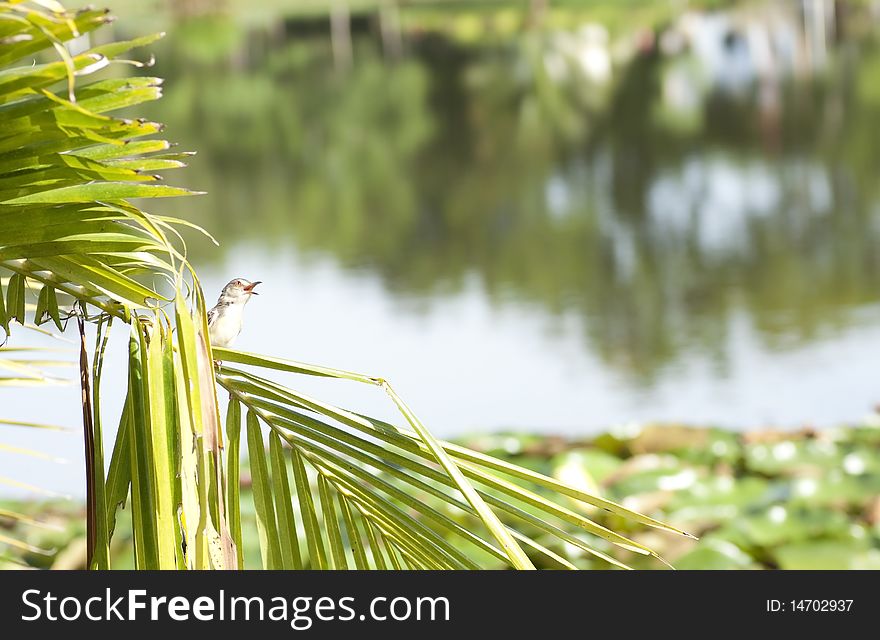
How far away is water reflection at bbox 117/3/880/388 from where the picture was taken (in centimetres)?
478

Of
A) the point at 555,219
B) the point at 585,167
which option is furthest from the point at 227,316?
the point at 585,167

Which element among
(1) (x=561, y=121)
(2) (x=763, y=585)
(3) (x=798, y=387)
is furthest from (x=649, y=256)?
(2) (x=763, y=585)

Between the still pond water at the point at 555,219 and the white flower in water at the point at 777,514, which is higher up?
the still pond water at the point at 555,219

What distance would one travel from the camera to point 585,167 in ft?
23.0

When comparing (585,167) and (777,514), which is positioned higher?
(585,167)

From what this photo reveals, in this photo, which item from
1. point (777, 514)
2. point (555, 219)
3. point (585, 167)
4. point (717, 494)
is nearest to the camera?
point (777, 514)

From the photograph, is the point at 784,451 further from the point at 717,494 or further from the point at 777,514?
the point at 777,514

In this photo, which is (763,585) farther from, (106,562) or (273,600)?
(106,562)

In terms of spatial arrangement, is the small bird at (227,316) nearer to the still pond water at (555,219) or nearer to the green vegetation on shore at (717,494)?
the green vegetation on shore at (717,494)

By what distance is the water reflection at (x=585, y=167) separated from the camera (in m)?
4.78

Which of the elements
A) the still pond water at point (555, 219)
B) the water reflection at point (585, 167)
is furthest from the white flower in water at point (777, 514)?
the water reflection at point (585, 167)

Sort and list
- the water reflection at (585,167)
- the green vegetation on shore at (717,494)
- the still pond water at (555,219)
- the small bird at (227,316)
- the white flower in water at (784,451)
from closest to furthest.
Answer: the small bird at (227,316) → the green vegetation on shore at (717,494) → the white flower in water at (784,451) → the still pond water at (555,219) → the water reflection at (585,167)

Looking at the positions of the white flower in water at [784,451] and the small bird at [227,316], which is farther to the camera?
the white flower in water at [784,451]

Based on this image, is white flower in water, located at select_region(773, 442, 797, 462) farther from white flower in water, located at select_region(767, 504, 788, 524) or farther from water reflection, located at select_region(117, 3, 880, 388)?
water reflection, located at select_region(117, 3, 880, 388)
